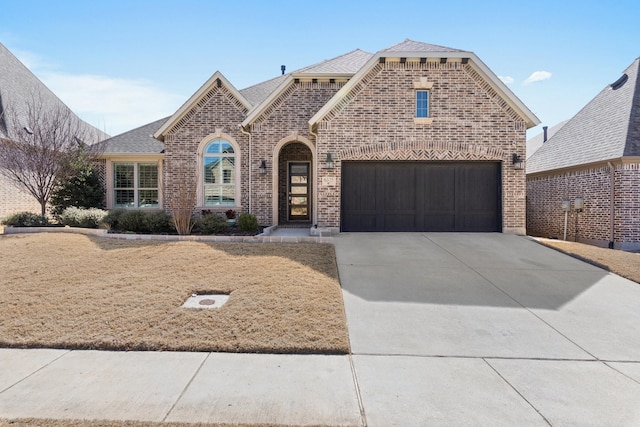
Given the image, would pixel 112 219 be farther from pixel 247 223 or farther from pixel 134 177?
pixel 247 223

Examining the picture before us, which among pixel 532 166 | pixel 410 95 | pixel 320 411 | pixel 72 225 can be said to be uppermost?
pixel 410 95

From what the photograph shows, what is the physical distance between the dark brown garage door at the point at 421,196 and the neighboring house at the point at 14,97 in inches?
503

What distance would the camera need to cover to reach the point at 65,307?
5.15 m

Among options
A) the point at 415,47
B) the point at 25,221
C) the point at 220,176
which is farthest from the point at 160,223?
the point at 415,47

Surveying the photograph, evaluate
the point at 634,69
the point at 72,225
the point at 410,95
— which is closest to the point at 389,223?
the point at 410,95

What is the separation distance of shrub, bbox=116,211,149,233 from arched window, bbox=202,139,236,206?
2.49 metres

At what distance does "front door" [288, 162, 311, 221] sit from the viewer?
1442cm

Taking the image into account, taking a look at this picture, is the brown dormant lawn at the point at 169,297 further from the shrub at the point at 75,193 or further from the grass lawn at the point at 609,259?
the grass lawn at the point at 609,259

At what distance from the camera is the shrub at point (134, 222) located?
11.4m

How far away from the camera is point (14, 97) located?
1664cm

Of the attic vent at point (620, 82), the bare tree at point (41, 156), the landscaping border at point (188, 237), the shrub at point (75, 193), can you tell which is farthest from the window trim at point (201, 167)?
the attic vent at point (620, 82)

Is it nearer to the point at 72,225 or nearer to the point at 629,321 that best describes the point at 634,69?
the point at 629,321

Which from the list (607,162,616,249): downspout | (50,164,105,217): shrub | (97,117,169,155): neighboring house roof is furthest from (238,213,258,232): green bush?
(607,162,616,249): downspout

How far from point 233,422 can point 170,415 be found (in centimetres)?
56
